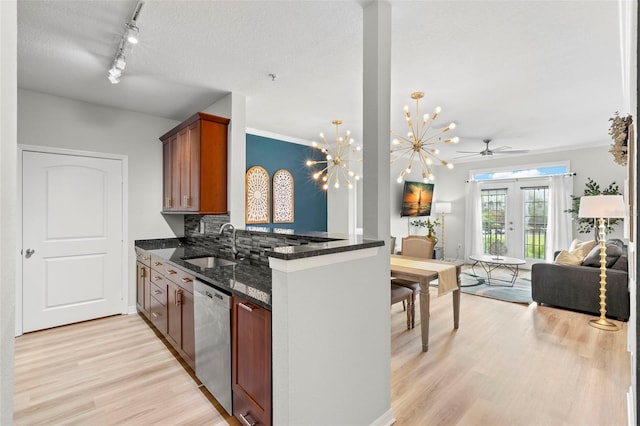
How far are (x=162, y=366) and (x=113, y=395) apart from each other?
0.43 m

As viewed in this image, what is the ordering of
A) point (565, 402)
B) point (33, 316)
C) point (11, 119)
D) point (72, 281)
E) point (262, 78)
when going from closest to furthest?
point (11, 119) < point (565, 402) < point (262, 78) < point (33, 316) < point (72, 281)

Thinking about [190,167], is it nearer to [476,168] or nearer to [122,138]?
[122,138]

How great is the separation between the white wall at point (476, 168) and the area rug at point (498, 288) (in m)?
1.70

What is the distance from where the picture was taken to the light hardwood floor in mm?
2027

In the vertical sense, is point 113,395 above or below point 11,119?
below

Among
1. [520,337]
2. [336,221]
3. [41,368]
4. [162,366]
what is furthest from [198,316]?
[336,221]

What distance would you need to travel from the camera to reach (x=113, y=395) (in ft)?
7.38

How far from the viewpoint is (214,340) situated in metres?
2.10

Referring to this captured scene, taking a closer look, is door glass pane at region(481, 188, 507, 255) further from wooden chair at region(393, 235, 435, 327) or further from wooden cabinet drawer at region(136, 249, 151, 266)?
wooden cabinet drawer at region(136, 249, 151, 266)

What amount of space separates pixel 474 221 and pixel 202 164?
21.7 feet

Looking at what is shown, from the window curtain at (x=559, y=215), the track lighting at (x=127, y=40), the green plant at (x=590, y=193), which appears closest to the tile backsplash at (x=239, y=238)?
the track lighting at (x=127, y=40)

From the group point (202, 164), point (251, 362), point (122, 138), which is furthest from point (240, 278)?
point (122, 138)

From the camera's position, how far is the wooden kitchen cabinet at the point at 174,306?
246 cm

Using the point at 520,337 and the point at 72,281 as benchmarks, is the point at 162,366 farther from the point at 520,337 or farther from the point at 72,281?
the point at 520,337
